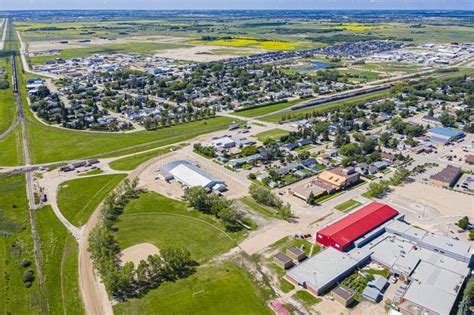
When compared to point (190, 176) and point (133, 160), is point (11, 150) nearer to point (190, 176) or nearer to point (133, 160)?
point (133, 160)

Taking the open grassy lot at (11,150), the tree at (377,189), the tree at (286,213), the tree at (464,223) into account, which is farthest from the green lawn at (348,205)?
the open grassy lot at (11,150)

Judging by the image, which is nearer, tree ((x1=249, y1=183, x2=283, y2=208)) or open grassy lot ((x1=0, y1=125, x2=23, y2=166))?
tree ((x1=249, y1=183, x2=283, y2=208))

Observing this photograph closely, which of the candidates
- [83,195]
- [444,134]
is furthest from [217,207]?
[444,134]

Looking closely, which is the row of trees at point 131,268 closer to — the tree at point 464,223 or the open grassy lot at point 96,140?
the open grassy lot at point 96,140

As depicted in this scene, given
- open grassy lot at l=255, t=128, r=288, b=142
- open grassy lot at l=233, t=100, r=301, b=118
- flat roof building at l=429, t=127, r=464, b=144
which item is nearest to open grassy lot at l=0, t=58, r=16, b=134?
open grassy lot at l=233, t=100, r=301, b=118

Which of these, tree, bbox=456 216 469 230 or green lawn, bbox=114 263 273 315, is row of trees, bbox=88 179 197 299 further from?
tree, bbox=456 216 469 230

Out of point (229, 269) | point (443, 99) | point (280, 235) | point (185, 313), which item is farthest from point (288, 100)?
point (185, 313)
